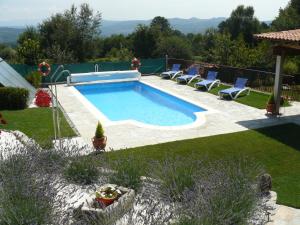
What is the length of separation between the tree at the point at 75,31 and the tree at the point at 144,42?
949 centimetres

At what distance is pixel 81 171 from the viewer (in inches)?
255

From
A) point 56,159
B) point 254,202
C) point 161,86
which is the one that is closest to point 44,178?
point 56,159

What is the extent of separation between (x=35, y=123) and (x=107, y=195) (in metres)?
7.43

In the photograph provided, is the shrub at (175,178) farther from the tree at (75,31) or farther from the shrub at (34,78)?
the tree at (75,31)

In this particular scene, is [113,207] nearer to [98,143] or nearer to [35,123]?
[98,143]

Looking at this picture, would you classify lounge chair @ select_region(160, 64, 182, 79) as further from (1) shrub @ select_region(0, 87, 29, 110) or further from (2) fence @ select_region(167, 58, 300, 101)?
(1) shrub @ select_region(0, 87, 29, 110)

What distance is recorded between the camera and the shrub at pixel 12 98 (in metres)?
14.2

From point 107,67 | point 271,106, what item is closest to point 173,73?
point 107,67

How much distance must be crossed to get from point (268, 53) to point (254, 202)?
80.8 feet

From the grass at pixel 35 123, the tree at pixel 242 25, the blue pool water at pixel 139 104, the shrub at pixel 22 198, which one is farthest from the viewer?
the tree at pixel 242 25

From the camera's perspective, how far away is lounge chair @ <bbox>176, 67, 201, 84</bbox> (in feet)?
65.9

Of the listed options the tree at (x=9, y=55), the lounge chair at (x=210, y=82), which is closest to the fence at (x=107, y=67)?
the tree at (x=9, y=55)

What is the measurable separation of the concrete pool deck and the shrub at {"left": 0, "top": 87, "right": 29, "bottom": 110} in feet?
5.30

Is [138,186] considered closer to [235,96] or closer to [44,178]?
[44,178]
